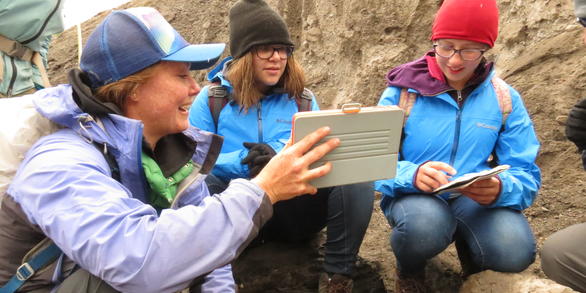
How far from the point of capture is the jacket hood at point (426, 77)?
2.73 m

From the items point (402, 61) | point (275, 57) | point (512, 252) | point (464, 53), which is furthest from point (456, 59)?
point (402, 61)

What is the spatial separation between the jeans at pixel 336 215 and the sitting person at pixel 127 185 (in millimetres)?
871

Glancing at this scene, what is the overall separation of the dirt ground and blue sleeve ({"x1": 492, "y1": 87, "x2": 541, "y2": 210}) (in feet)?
1.22

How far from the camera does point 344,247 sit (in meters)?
2.82

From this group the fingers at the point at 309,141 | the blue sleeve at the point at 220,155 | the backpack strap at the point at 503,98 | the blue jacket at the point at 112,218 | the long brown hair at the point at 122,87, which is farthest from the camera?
the blue sleeve at the point at 220,155

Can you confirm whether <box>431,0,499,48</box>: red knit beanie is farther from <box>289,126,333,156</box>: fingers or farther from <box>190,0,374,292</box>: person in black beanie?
<box>289,126,333,156</box>: fingers

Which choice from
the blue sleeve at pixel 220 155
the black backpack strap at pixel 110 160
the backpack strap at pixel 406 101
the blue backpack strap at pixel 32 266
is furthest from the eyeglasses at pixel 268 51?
the blue backpack strap at pixel 32 266

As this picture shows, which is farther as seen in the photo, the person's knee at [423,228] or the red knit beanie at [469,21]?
the red knit beanie at [469,21]

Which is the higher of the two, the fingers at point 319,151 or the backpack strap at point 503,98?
the backpack strap at point 503,98

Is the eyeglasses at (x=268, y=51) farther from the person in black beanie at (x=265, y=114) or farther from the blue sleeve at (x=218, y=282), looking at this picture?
the blue sleeve at (x=218, y=282)

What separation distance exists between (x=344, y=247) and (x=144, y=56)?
156 centimetres

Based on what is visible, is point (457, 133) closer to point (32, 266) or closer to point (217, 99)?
point (217, 99)

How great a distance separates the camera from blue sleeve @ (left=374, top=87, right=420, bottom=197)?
8.40 ft

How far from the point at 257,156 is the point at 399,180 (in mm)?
794
